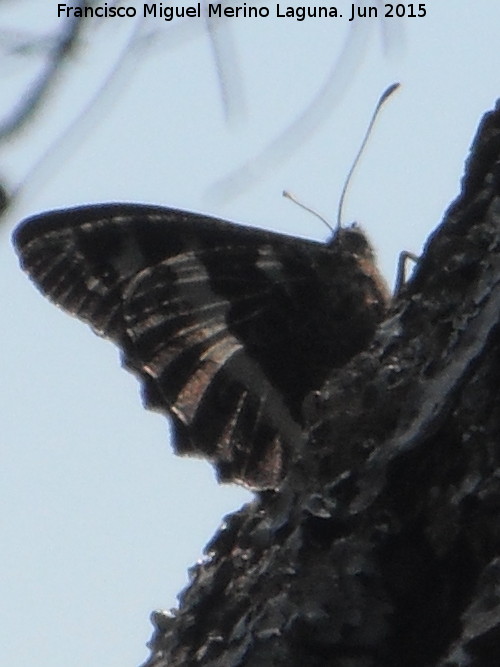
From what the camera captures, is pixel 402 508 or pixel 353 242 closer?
pixel 402 508

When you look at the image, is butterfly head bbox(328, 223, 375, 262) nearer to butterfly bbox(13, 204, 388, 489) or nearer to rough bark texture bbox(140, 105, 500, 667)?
butterfly bbox(13, 204, 388, 489)

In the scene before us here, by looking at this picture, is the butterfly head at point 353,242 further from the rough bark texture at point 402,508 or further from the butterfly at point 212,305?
the rough bark texture at point 402,508

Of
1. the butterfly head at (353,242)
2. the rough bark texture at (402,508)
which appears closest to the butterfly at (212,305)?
the butterfly head at (353,242)

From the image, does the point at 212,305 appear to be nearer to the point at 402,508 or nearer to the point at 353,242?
the point at 353,242

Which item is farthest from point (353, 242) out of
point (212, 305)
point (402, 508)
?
point (402, 508)

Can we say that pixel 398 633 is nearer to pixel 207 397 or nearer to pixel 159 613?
pixel 159 613

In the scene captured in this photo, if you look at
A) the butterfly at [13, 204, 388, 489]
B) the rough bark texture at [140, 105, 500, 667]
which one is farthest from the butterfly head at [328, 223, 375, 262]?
the rough bark texture at [140, 105, 500, 667]
